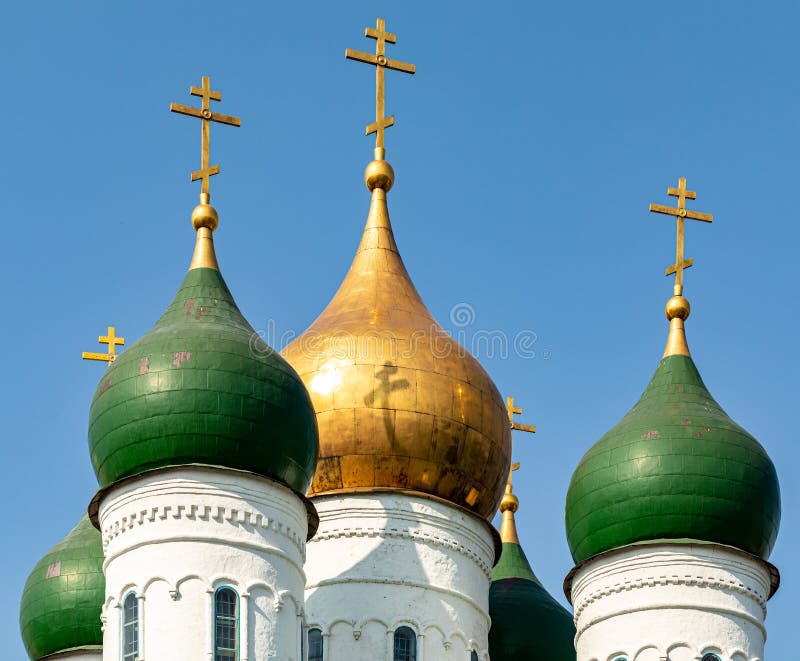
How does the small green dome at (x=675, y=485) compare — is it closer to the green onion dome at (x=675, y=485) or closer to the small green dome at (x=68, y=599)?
the green onion dome at (x=675, y=485)

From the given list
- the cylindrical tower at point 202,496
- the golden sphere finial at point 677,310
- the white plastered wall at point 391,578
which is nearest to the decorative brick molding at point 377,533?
the white plastered wall at point 391,578

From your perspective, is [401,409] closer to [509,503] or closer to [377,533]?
[377,533]

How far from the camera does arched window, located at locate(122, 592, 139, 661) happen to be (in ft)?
73.4

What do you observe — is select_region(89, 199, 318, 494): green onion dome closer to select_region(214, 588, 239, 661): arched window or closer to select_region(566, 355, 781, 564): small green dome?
select_region(214, 588, 239, 661): arched window

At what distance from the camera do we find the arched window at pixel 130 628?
2236cm

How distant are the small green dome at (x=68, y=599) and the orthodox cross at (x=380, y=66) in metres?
5.03

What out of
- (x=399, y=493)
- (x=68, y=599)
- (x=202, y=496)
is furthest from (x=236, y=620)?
(x=68, y=599)

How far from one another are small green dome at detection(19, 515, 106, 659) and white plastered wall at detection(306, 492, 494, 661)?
2391 mm

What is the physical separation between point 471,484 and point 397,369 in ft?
4.40

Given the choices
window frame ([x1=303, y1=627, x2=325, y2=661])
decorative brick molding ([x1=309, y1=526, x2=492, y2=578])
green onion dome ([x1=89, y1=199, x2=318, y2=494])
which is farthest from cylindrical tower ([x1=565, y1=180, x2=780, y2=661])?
green onion dome ([x1=89, y1=199, x2=318, y2=494])

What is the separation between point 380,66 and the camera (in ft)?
89.0

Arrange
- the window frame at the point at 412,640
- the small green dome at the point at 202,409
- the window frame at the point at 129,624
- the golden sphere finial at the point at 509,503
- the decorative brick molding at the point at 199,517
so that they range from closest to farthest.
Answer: the window frame at the point at 129,624
the decorative brick molding at the point at 199,517
the small green dome at the point at 202,409
the window frame at the point at 412,640
the golden sphere finial at the point at 509,503

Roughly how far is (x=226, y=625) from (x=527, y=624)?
18.6ft

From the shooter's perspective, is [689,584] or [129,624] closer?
[129,624]
